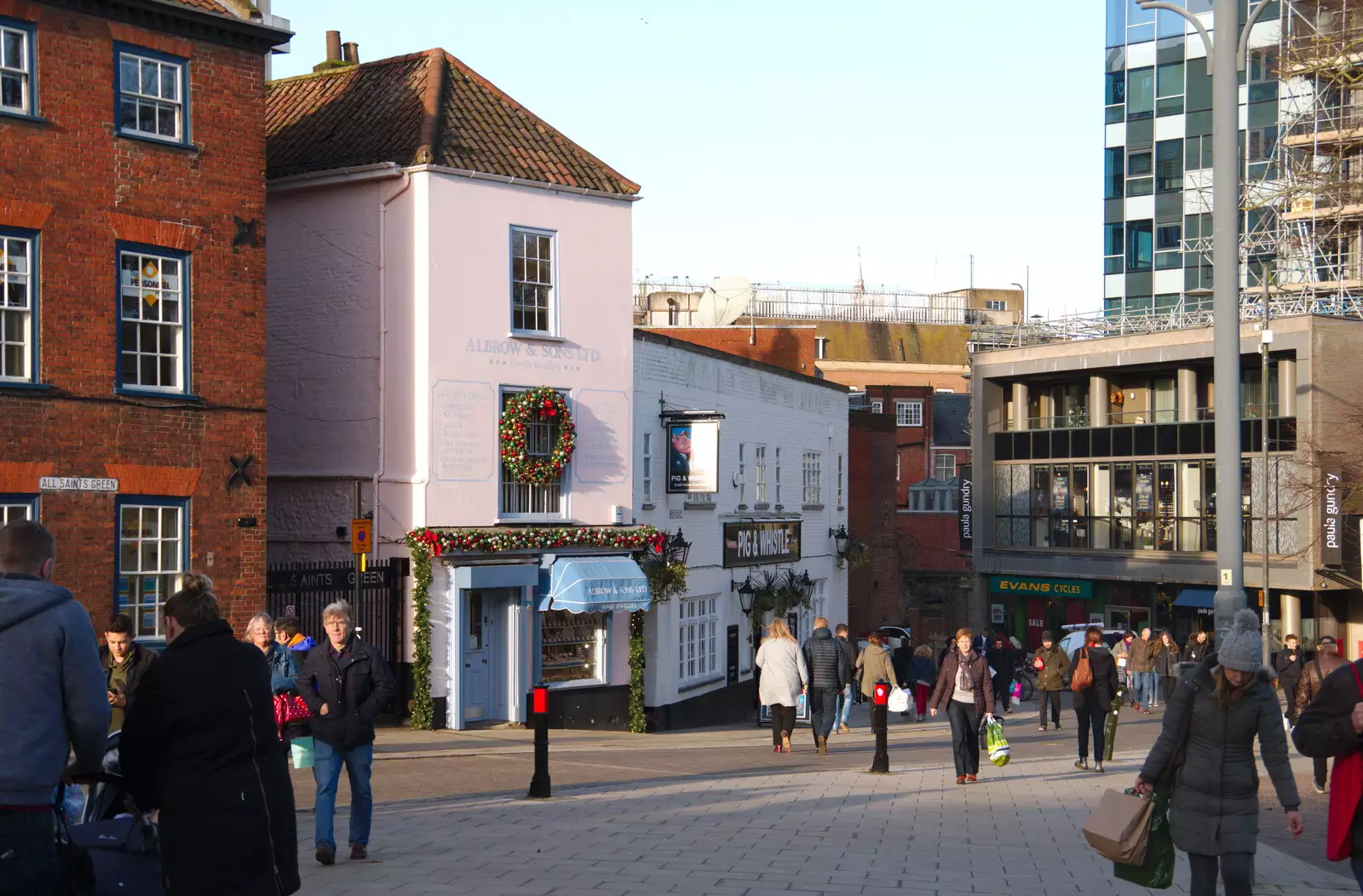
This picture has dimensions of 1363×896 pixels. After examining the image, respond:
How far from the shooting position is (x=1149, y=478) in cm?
4616

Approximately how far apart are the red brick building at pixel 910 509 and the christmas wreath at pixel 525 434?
57.4 ft

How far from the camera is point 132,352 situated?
1939 centimetres

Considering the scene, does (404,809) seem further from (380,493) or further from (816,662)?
(380,493)

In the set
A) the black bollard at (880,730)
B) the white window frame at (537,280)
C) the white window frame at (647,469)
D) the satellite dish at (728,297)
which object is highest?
the satellite dish at (728,297)

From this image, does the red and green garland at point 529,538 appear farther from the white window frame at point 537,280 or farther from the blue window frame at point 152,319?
the blue window frame at point 152,319

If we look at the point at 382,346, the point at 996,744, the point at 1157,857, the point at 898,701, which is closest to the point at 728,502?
the point at 382,346

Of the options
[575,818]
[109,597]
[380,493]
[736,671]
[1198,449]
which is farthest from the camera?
[1198,449]

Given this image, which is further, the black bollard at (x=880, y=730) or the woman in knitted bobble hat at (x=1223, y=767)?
the black bollard at (x=880, y=730)

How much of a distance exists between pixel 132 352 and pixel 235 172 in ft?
9.31

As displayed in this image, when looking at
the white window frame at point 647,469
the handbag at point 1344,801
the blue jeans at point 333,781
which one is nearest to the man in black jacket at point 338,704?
the blue jeans at point 333,781

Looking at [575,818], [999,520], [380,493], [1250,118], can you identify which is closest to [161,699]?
[575,818]

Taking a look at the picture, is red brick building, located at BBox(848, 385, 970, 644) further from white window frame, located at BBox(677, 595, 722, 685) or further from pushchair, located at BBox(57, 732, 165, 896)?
pushchair, located at BBox(57, 732, 165, 896)

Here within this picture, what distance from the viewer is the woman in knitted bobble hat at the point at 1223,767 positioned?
7.71 metres

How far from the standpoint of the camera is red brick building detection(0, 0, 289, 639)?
18328mm
